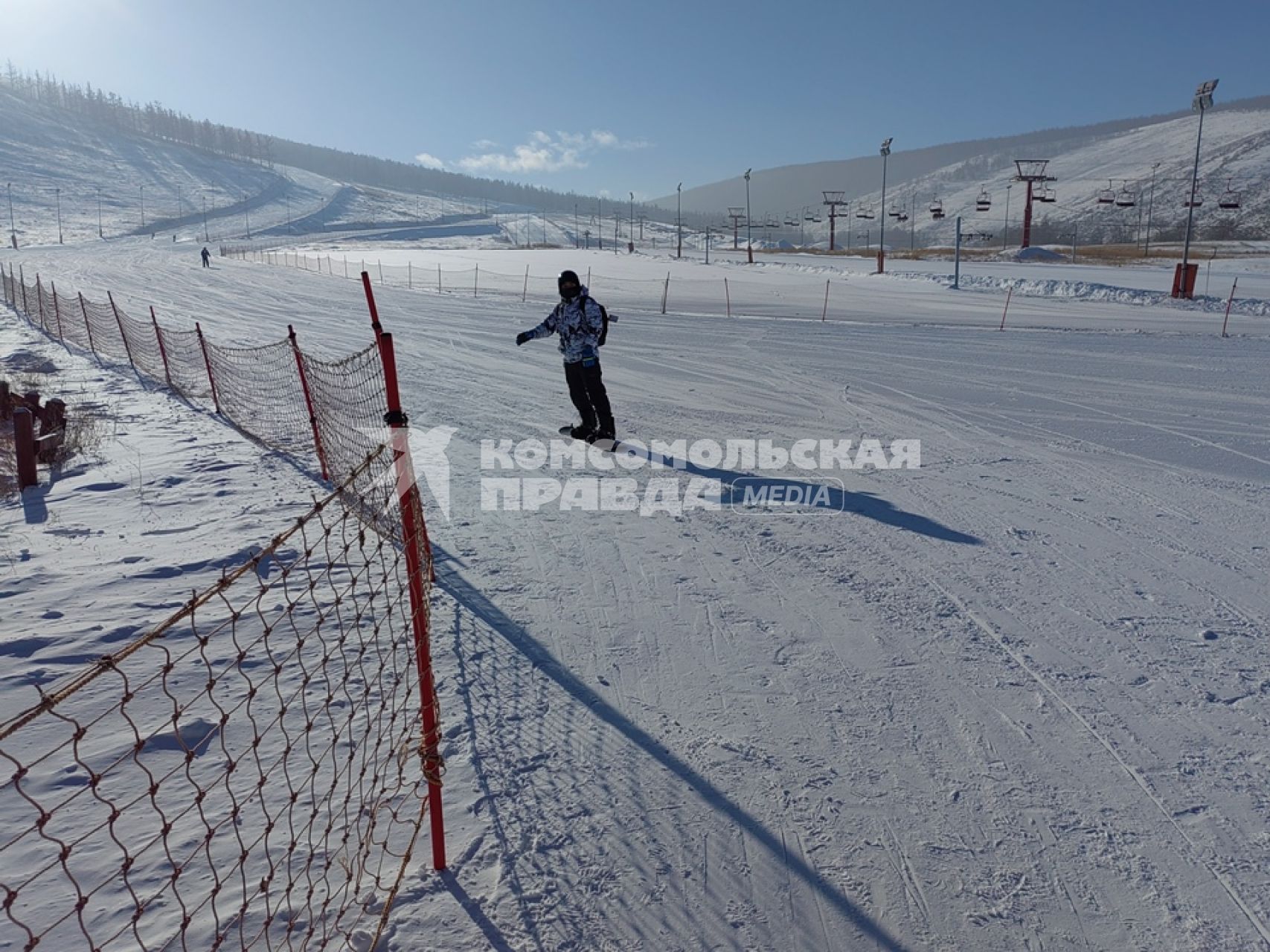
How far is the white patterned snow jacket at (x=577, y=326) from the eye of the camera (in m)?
8.14

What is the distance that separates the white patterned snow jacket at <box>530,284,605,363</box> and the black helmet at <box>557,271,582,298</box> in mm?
64

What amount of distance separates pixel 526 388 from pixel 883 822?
9900 mm

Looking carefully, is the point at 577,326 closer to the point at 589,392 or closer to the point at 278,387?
the point at 589,392

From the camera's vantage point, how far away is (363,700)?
12.4 feet

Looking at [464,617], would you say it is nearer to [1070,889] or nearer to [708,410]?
[1070,889]

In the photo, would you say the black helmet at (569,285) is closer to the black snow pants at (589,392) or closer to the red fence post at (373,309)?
the black snow pants at (589,392)

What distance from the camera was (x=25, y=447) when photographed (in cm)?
729

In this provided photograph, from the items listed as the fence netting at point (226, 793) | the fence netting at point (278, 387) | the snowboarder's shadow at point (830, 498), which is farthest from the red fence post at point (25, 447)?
the snowboarder's shadow at point (830, 498)

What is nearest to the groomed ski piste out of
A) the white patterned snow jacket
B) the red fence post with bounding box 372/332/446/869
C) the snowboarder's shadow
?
the snowboarder's shadow

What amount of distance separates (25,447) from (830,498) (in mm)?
7483

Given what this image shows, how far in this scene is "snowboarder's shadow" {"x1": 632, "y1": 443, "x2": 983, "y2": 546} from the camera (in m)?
6.12

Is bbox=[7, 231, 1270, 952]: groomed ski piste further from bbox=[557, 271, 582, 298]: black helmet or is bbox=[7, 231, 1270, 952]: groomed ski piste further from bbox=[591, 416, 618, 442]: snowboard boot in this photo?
bbox=[557, 271, 582, 298]: black helmet

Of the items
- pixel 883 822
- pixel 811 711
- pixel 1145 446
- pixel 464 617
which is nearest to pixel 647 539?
pixel 464 617

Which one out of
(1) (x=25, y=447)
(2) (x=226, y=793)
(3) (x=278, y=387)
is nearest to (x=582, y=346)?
(1) (x=25, y=447)
